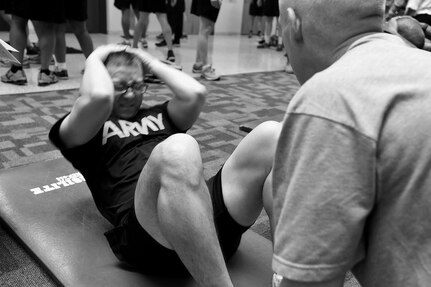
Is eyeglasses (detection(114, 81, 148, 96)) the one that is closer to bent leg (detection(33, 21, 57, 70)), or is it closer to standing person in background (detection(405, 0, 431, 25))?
bent leg (detection(33, 21, 57, 70))

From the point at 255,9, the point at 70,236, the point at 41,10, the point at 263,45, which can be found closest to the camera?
the point at 70,236

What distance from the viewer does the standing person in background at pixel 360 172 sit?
19.7 inches

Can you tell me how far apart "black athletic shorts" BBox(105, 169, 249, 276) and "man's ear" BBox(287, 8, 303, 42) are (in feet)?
1.71

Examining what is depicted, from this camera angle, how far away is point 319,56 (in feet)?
2.11

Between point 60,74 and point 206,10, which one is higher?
point 206,10

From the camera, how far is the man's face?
1286 millimetres

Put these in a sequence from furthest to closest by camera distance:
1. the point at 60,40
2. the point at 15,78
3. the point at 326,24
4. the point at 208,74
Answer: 1. the point at 208,74
2. the point at 60,40
3. the point at 15,78
4. the point at 326,24

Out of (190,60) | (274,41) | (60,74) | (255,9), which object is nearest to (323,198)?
(60,74)

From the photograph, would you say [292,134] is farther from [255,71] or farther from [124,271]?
[255,71]

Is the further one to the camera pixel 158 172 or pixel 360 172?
pixel 158 172

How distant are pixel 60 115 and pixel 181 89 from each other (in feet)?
5.17

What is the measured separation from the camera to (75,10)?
3344 mm

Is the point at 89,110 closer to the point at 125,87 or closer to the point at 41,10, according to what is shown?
the point at 125,87

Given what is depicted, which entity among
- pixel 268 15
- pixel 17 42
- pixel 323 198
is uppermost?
pixel 323 198
